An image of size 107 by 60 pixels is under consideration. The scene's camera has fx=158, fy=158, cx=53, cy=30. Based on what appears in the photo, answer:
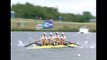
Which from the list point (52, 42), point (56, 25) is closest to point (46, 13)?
point (56, 25)

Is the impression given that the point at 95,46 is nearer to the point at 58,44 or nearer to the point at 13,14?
the point at 58,44

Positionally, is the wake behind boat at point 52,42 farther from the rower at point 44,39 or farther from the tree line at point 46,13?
the tree line at point 46,13

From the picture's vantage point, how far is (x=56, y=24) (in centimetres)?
129

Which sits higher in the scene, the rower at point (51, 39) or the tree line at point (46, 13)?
the tree line at point (46, 13)

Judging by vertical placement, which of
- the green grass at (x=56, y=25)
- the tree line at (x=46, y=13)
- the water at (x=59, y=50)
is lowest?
the water at (x=59, y=50)

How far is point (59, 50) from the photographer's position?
1.30 meters

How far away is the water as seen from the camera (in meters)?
1.26

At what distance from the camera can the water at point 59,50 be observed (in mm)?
1257

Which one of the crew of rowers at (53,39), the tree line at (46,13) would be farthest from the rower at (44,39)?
the tree line at (46,13)

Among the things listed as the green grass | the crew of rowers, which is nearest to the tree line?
the green grass

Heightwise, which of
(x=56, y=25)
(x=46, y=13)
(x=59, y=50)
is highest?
(x=46, y=13)

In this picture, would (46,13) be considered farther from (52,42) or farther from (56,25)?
(52,42)
